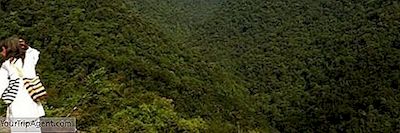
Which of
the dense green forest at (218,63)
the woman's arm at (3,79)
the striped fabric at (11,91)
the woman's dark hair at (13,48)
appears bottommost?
the dense green forest at (218,63)

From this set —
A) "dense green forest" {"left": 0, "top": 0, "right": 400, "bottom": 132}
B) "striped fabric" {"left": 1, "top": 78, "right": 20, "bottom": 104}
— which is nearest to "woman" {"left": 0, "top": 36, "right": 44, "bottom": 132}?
"striped fabric" {"left": 1, "top": 78, "right": 20, "bottom": 104}

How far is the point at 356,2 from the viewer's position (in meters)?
44.4

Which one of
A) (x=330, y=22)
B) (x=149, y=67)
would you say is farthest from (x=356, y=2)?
(x=149, y=67)

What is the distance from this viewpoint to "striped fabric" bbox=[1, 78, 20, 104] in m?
5.85

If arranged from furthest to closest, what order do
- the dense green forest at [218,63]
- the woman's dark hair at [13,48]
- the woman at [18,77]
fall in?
the dense green forest at [218,63], the woman at [18,77], the woman's dark hair at [13,48]

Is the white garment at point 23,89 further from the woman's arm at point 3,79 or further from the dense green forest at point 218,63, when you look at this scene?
the dense green forest at point 218,63

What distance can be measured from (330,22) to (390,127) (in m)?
17.9

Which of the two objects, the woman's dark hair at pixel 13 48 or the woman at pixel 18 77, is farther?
the woman at pixel 18 77

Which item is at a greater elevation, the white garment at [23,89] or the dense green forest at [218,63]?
the white garment at [23,89]

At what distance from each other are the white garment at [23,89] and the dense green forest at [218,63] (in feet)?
15.1

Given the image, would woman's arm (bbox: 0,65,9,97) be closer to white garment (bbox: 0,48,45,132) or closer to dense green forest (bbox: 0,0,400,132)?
white garment (bbox: 0,48,45,132)

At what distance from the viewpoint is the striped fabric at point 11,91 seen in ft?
19.2

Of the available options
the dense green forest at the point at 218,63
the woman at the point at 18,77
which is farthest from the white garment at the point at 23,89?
the dense green forest at the point at 218,63

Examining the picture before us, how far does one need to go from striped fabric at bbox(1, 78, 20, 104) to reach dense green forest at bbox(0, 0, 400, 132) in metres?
4.72
